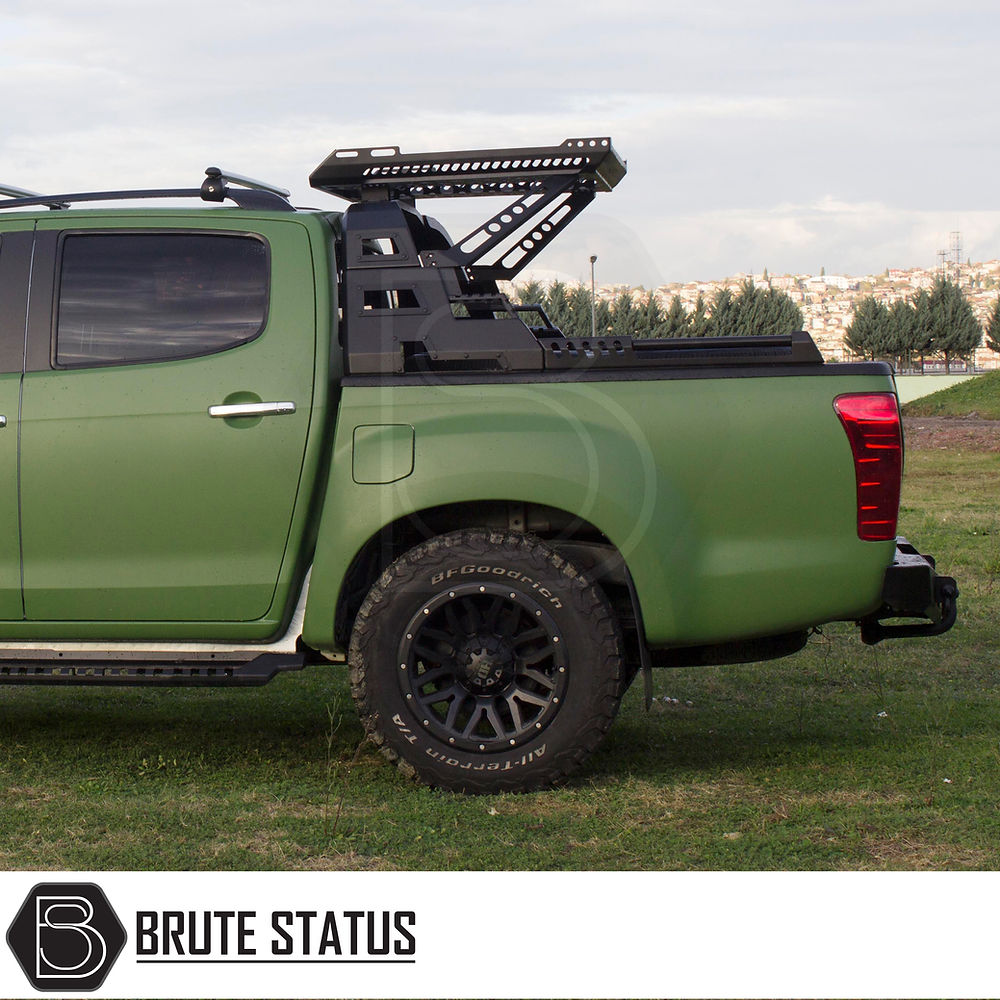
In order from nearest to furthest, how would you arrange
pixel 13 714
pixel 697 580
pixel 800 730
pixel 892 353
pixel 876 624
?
pixel 697 580 < pixel 876 624 < pixel 800 730 < pixel 13 714 < pixel 892 353

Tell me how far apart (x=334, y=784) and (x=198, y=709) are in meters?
1.61

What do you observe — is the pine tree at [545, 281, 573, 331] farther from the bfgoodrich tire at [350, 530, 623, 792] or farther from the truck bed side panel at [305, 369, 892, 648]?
the bfgoodrich tire at [350, 530, 623, 792]

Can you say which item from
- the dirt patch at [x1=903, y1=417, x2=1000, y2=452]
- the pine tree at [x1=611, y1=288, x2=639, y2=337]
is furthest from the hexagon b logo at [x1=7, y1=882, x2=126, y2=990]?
the dirt patch at [x1=903, y1=417, x2=1000, y2=452]

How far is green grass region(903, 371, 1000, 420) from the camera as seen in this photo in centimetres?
3030

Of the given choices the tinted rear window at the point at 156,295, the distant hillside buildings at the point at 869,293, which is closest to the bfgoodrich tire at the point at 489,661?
the tinted rear window at the point at 156,295

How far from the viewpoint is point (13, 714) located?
649 centimetres

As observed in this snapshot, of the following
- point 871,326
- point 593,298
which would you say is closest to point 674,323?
point 593,298

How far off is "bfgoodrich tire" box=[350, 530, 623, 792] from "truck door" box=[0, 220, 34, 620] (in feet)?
4.33

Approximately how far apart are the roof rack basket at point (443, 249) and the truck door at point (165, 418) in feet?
→ 0.83

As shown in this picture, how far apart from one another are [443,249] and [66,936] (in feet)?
10.2

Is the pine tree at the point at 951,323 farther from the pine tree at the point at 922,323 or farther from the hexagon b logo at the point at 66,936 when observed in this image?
the hexagon b logo at the point at 66,936

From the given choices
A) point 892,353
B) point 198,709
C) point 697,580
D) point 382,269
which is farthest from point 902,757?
point 892,353

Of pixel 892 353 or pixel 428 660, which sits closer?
pixel 428 660

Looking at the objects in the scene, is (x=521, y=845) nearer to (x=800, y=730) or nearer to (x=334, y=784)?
(x=334, y=784)
